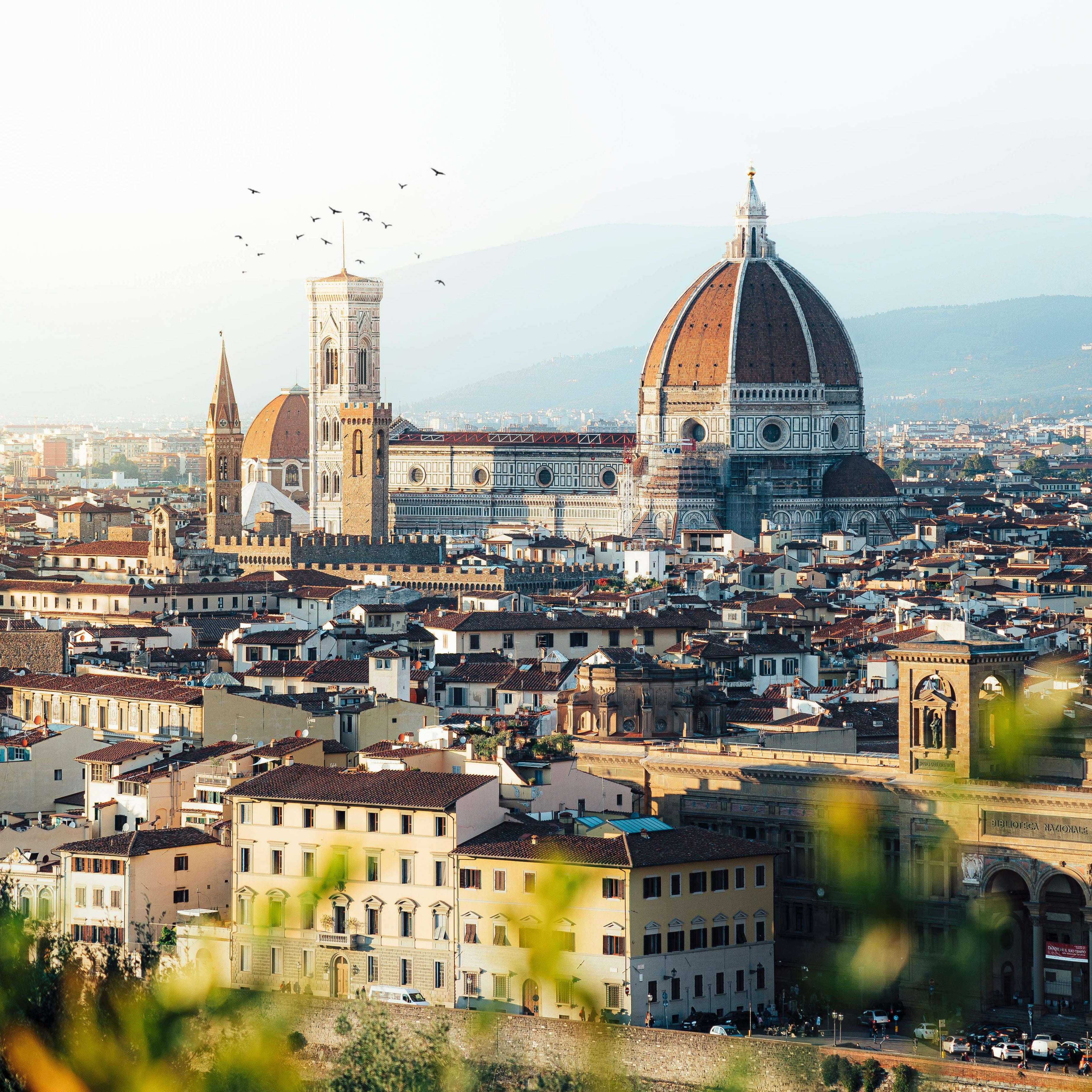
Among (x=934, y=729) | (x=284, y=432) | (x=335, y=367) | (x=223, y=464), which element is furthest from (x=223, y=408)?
(x=934, y=729)

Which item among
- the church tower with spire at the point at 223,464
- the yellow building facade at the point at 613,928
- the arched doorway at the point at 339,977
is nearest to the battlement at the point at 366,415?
the church tower with spire at the point at 223,464

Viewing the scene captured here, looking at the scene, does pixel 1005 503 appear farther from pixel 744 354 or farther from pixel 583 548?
pixel 583 548

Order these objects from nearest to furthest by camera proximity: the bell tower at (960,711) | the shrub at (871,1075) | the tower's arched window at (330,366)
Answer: the shrub at (871,1075), the bell tower at (960,711), the tower's arched window at (330,366)

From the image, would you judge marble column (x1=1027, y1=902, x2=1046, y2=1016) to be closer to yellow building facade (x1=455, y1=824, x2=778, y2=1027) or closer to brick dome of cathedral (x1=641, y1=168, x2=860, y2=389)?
yellow building facade (x1=455, y1=824, x2=778, y2=1027)

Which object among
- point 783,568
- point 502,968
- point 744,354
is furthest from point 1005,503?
point 502,968

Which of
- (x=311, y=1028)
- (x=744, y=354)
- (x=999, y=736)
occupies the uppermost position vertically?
(x=744, y=354)

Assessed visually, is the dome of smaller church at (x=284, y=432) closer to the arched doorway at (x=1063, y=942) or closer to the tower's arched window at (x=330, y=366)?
the tower's arched window at (x=330, y=366)
